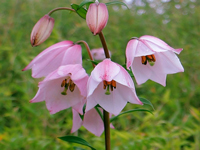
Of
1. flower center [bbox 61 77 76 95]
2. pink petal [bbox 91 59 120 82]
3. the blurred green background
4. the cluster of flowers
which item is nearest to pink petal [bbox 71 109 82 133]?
the cluster of flowers

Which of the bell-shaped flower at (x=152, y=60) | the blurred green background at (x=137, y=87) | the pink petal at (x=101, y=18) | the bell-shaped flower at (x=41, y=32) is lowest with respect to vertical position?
the blurred green background at (x=137, y=87)

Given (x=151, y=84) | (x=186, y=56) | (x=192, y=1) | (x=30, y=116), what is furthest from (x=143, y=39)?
(x=192, y=1)

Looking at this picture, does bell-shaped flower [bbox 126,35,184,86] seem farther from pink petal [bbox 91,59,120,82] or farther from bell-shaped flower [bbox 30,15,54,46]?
bell-shaped flower [bbox 30,15,54,46]

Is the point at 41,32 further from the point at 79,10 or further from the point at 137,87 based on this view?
the point at 137,87

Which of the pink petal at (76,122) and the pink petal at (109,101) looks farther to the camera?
the pink petal at (76,122)

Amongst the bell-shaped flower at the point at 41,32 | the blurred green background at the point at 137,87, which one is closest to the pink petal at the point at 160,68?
the bell-shaped flower at the point at 41,32

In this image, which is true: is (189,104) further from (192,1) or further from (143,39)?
(192,1)

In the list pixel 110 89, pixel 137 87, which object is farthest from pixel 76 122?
pixel 137 87

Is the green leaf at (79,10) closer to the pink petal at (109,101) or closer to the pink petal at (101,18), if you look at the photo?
the pink petal at (101,18)
